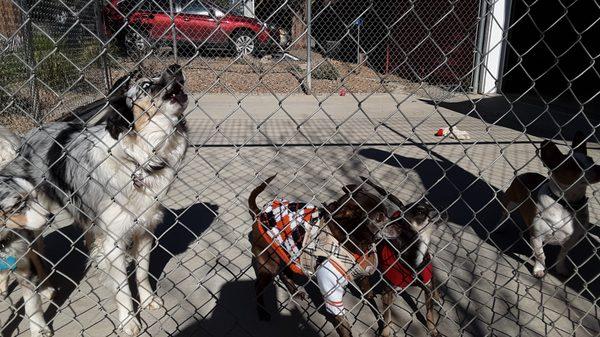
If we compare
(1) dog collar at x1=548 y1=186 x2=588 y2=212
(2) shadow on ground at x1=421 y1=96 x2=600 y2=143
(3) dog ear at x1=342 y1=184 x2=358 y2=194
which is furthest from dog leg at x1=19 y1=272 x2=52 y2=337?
(2) shadow on ground at x1=421 y1=96 x2=600 y2=143

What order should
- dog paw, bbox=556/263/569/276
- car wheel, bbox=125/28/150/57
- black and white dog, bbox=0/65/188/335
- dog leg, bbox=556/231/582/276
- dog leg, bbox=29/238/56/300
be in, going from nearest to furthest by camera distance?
black and white dog, bbox=0/65/188/335 < dog leg, bbox=29/238/56/300 < dog leg, bbox=556/231/582/276 < dog paw, bbox=556/263/569/276 < car wheel, bbox=125/28/150/57

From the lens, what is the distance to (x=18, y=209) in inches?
83.7

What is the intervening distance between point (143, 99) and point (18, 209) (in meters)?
0.86

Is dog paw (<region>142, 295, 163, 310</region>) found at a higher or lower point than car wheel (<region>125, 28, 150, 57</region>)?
lower

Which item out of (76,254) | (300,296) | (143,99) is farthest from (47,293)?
(300,296)

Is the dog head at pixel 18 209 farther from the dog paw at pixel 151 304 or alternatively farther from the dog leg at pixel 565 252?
the dog leg at pixel 565 252

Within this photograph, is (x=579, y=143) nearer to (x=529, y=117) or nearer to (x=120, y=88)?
(x=120, y=88)

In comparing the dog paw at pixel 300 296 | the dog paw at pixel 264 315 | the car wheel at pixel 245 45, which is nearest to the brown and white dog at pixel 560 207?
the dog paw at pixel 300 296

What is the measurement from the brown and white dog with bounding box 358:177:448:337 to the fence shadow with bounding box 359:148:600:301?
182 mm

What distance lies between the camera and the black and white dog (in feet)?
7.09

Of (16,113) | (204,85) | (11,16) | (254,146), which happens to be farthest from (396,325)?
→ (204,85)

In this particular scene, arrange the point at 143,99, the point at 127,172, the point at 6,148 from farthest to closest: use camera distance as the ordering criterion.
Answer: the point at 6,148 < the point at 127,172 < the point at 143,99

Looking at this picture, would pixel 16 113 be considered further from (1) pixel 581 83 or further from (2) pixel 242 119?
(1) pixel 581 83

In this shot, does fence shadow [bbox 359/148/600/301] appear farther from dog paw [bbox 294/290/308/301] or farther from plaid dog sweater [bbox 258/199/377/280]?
dog paw [bbox 294/290/308/301]
